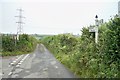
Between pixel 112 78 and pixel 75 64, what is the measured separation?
5.75 metres

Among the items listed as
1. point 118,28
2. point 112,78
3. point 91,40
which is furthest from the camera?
point 91,40

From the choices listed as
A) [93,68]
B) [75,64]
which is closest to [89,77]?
[93,68]

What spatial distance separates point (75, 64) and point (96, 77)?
4.52 m

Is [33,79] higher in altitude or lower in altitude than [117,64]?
lower

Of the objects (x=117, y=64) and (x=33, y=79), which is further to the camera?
(x=33, y=79)

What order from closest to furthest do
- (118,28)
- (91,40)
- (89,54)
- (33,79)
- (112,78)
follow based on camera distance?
(112,78) < (118,28) < (33,79) < (89,54) < (91,40)

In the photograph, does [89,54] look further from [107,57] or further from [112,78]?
[112,78]

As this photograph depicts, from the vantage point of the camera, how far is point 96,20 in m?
13.8

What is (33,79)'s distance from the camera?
12.1 metres

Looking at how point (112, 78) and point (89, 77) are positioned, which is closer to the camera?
point (112, 78)

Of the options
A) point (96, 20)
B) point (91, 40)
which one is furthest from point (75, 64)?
point (96, 20)

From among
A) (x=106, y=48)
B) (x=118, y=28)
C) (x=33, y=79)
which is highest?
(x=118, y=28)

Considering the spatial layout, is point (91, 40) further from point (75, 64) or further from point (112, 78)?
point (112, 78)

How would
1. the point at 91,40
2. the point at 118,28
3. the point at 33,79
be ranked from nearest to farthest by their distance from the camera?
the point at 118,28
the point at 33,79
the point at 91,40
